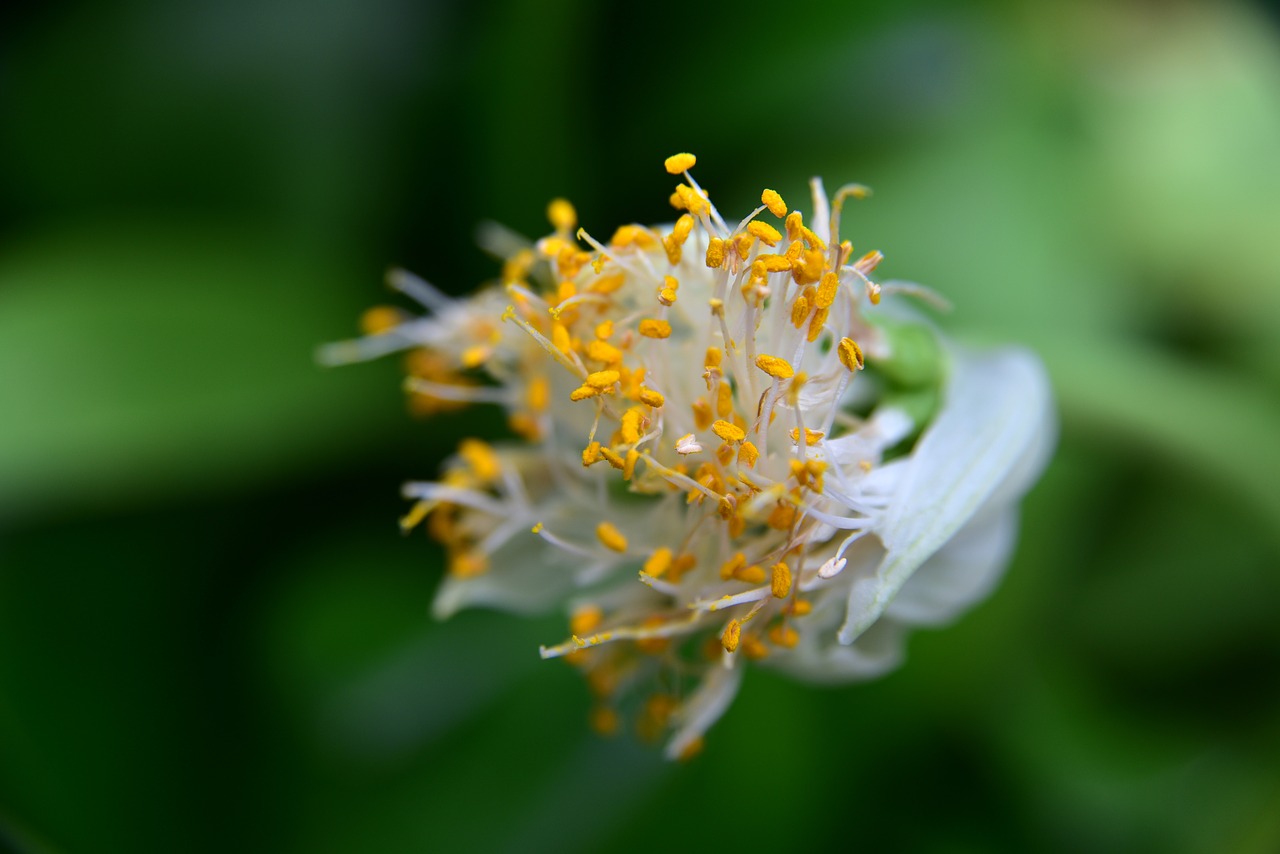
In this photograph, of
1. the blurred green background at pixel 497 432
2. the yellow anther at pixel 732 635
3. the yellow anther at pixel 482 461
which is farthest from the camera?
the blurred green background at pixel 497 432

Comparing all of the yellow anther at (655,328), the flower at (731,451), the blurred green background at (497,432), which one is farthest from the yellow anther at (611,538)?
the blurred green background at (497,432)

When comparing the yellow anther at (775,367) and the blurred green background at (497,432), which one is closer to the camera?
the yellow anther at (775,367)

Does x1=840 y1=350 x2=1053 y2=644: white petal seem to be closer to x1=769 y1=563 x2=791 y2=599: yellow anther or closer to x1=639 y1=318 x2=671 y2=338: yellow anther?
x1=769 y1=563 x2=791 y2=599: yellow anther

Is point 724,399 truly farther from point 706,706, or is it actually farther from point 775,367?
point 706,706

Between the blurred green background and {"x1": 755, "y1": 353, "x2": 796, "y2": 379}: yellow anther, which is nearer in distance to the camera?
{"x1": 755, "y1": 353, "x2": 796, "y2": 379}: yellow anther

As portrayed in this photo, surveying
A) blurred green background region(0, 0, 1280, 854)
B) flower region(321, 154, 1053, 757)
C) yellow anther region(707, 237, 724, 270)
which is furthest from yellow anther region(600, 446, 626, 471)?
blurred green background region(0, 0, 1280, 854)

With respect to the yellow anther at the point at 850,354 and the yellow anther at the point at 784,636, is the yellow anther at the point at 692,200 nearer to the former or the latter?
the yellow anther at the point at 850,354

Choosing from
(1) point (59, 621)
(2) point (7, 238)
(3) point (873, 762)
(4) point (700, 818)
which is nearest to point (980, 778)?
(3) point (873, 762)
